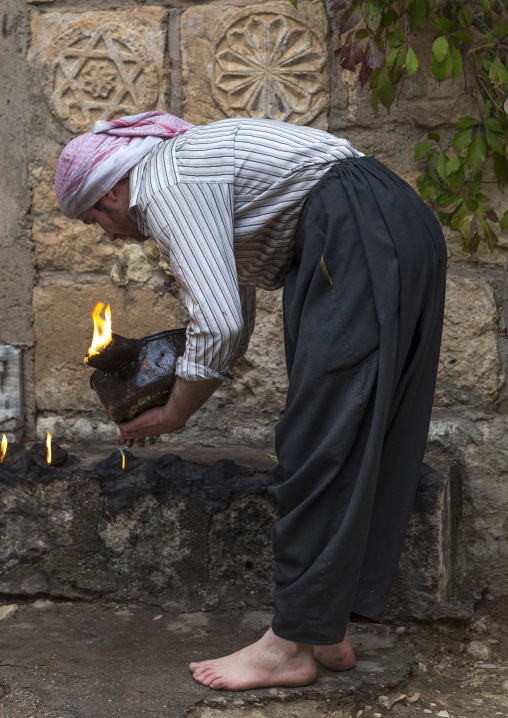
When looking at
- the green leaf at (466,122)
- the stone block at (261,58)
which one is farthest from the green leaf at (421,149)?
the stone block at (261,58)

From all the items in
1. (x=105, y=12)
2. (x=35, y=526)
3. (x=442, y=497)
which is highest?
(x=105, y=12)

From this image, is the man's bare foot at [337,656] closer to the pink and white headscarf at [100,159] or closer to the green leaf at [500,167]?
the pink and white headscarf at [100,159]

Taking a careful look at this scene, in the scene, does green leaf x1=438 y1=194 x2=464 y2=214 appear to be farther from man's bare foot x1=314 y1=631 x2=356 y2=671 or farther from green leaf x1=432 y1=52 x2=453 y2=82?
man's bare foot x1=314 y1=631 x2=356 y2=671

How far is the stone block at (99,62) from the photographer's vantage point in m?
2.64

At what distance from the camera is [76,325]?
9.12ft

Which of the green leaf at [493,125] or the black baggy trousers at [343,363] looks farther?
the green leaf at [493,125]

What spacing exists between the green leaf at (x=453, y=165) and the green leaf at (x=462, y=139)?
0.09 ft

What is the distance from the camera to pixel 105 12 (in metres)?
2.66

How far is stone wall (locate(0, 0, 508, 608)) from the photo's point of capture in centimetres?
257

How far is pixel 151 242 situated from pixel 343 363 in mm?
1164

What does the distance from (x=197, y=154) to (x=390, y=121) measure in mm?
991

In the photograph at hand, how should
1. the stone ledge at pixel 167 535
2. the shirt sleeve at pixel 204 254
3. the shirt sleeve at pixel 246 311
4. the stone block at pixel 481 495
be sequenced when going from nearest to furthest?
the shirt sleeve at pixel 204 254, the shirt sleeve at pixel 246 311, the stone ledge at pixel 167 535, the stone block at pixel 481 495

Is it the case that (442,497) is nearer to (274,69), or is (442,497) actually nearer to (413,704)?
(413,704)

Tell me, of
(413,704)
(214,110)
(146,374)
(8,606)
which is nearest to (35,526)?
A: (8,606)
